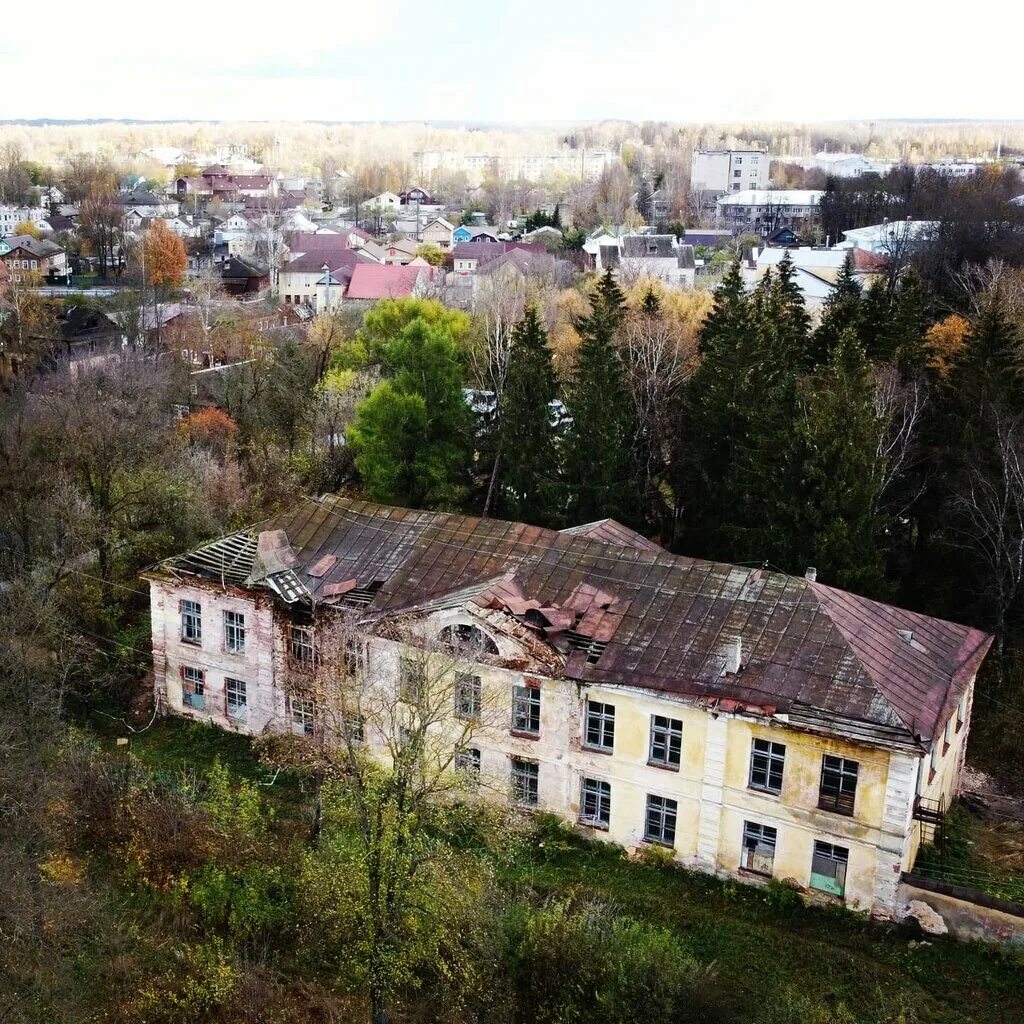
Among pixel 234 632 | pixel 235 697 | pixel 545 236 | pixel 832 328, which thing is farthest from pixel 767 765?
pixel 545 236

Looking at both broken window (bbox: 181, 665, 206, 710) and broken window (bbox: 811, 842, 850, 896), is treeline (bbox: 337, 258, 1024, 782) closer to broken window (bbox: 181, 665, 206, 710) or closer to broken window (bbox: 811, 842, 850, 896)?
broken window (bbox: 811, 842, 850, 896)

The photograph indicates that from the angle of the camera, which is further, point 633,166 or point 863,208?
point 633,166

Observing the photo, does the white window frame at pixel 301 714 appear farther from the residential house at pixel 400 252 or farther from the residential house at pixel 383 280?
the residential house at pixel 400 252

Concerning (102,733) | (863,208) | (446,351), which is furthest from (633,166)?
(102,733)

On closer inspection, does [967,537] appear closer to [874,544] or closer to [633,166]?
[874,544]

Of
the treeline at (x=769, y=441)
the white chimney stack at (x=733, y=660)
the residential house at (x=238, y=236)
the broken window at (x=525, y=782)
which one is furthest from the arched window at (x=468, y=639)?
the residential house at (x=238, y=236)
